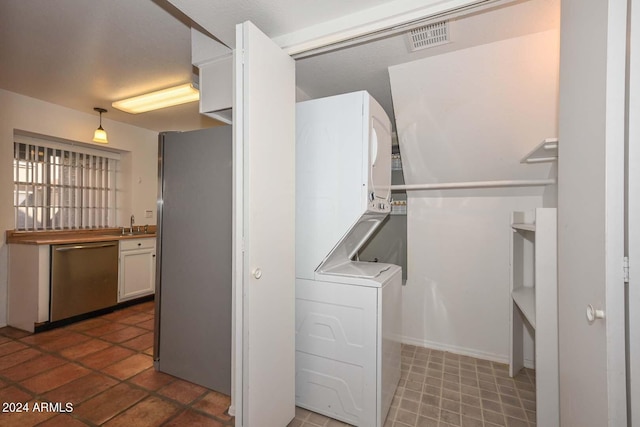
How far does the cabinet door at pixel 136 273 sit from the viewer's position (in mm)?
3734

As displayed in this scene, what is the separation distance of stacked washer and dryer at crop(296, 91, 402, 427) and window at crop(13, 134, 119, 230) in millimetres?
3626

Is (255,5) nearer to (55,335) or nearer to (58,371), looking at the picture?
(58,371)

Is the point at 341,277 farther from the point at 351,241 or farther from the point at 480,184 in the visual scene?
the point at 480,184

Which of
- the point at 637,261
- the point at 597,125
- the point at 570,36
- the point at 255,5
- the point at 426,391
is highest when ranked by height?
the point at 255,5

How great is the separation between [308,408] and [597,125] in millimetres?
2063

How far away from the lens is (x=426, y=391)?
2.10m

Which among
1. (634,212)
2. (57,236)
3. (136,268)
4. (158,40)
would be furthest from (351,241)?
(57,236)

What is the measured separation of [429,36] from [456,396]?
242cm

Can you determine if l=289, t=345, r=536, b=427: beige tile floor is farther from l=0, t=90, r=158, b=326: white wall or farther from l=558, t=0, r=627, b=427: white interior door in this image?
l=0, t=90, r=158, b=326: white wall

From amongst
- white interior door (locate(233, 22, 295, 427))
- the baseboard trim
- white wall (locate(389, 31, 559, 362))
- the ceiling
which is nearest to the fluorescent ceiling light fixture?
the ceiling

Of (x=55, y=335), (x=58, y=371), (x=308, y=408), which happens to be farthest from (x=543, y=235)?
(x=55, y=335)

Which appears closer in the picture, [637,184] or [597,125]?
[637,184]

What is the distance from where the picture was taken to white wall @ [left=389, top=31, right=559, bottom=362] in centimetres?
194

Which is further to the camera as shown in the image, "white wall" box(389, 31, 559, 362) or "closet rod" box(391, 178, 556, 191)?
"closet rod" box(391, 178, 556, 191)
